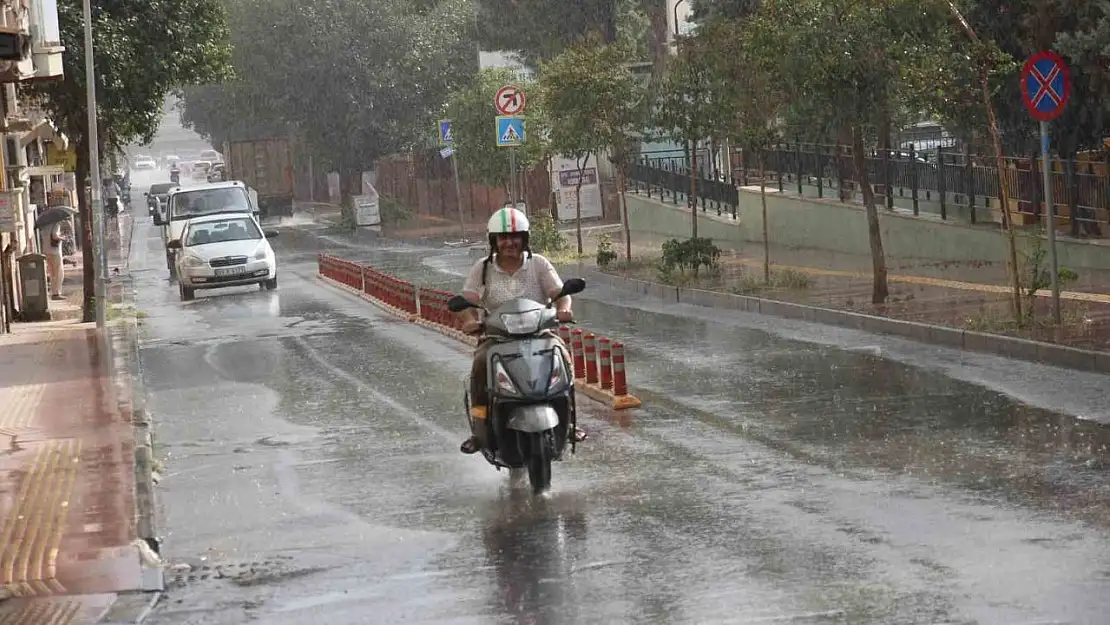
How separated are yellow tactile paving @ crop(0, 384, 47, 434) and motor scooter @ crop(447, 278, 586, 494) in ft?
19.4

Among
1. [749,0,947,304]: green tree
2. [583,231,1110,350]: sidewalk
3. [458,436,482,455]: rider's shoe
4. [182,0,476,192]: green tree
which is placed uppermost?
[182,0,476,192]: green tree

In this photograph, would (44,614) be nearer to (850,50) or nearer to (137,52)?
(850,50)

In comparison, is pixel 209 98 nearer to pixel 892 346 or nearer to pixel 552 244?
pixel 552 244

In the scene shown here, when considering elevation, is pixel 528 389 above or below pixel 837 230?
above

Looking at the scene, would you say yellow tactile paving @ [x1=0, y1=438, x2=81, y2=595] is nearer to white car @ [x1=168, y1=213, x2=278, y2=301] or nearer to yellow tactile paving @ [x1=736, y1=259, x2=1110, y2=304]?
yellow tactile paving @ [x1=736, y1=259, x2=1110, y2=304]

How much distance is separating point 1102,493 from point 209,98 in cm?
8236

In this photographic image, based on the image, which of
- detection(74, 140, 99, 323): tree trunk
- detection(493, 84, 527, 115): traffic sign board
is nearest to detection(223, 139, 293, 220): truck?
detection(493, 84, 527, 115): traffic sign board

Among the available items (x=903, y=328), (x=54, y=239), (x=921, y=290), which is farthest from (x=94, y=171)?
(x=903, y=328)

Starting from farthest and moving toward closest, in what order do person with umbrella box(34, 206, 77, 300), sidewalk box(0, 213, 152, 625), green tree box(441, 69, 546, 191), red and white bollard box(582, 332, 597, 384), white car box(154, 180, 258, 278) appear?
green tree box(441, 69, 546, 191) → white car box(154, 180, 258, 278) → person with umbrella box(34, 206, 77, 300) → red and white bollard box(582, 332, 597, 384) → sidewalk box(0, 213, 152, 625)

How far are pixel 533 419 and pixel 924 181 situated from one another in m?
20.7

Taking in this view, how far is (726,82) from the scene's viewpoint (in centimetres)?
2697

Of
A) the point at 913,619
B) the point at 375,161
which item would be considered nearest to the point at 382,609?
the point at 913,619

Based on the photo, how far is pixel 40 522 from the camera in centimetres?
1050

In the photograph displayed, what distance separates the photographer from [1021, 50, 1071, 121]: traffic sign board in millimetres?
17500
